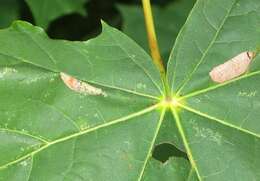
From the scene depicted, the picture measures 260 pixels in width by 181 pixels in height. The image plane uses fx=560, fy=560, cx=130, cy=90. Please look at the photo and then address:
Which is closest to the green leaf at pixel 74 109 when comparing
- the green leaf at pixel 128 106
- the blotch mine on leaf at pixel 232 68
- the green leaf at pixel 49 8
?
the green leaf at pixel 128 106

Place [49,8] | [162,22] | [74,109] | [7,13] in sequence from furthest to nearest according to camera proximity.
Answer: [162,22] < [7,13] < [49,8] < [74,109]

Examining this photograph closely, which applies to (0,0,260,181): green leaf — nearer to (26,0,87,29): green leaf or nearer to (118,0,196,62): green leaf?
(26,0,87,29): green leaf

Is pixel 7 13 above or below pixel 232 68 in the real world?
above

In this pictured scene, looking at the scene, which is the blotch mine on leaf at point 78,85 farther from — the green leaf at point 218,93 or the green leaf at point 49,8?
the green leaf at point 49,8

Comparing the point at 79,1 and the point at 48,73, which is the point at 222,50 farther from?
the point at 79,1

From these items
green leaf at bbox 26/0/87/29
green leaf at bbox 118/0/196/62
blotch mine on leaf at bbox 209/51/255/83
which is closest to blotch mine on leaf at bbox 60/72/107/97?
blotch mine on leaf at bbox 209/51/255/83

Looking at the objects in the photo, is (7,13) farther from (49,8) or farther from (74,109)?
(74,109)

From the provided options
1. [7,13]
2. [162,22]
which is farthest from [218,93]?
[7,13]
